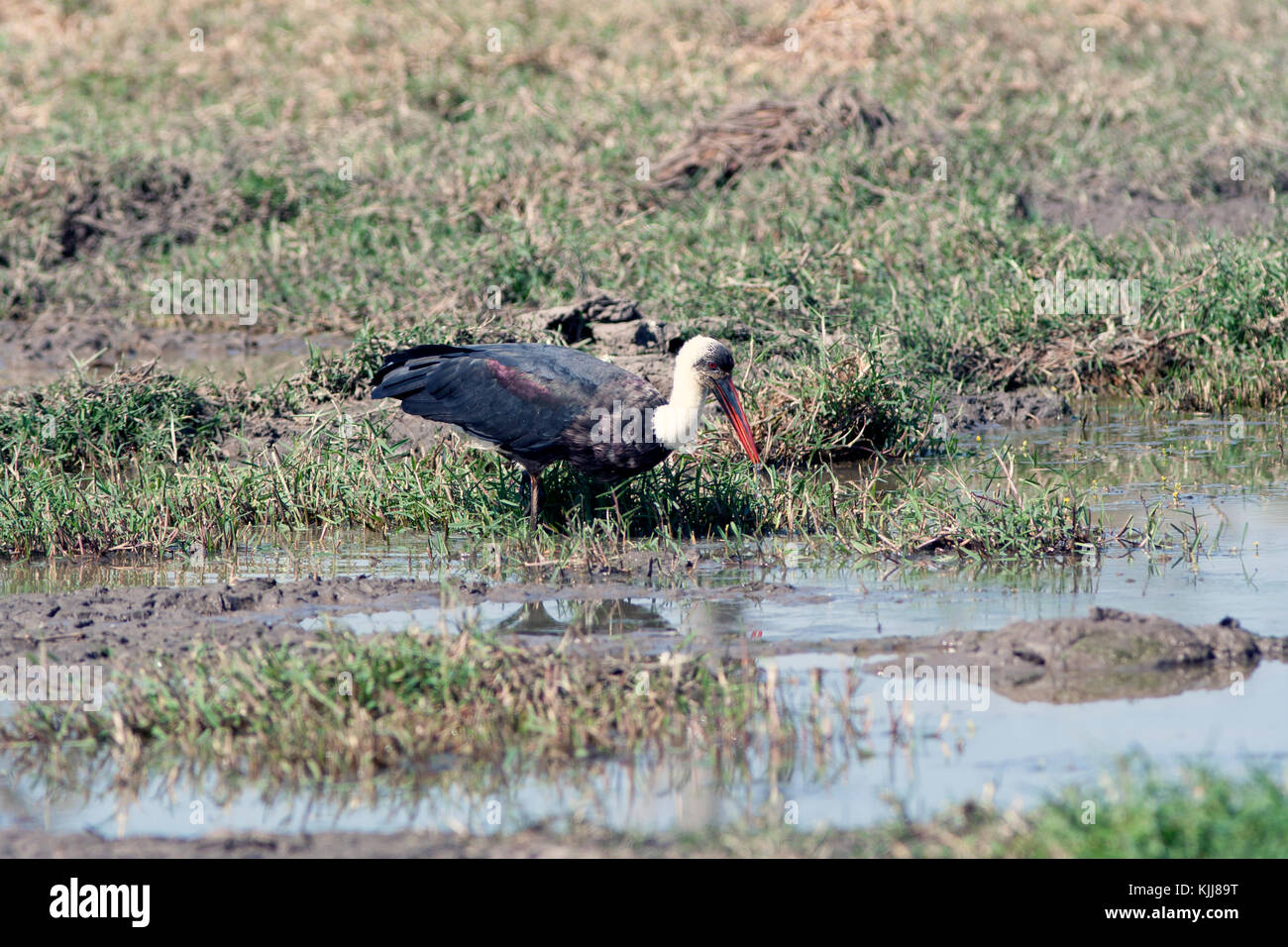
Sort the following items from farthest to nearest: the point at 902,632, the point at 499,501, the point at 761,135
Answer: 1. the point at 761,135
2. the point at 499,501
3. the point at 902,632

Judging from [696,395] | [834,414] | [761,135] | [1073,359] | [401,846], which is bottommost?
[401,846]

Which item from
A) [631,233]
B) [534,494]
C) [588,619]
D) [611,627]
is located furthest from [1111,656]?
[631,233]

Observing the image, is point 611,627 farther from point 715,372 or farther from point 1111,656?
point 1111,656

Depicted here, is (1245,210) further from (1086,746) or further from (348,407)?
(1086,746)

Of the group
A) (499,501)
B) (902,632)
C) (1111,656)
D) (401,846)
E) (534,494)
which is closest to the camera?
(401,846)

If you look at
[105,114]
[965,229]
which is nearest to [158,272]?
[105,114]

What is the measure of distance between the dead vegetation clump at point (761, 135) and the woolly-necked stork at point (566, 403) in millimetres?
5631

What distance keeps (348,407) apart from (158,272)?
4165 millimetres

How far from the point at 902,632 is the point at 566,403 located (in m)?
1.90

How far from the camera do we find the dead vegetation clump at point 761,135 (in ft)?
41.8

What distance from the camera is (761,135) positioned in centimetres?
1295

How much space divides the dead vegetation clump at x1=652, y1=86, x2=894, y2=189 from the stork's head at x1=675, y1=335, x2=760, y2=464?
19.0 feet

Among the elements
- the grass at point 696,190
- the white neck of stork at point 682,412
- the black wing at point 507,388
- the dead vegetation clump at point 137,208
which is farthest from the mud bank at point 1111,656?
the dead vegetation clump at point 137,208

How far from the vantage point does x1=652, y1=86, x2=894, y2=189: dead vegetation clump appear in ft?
41.8
